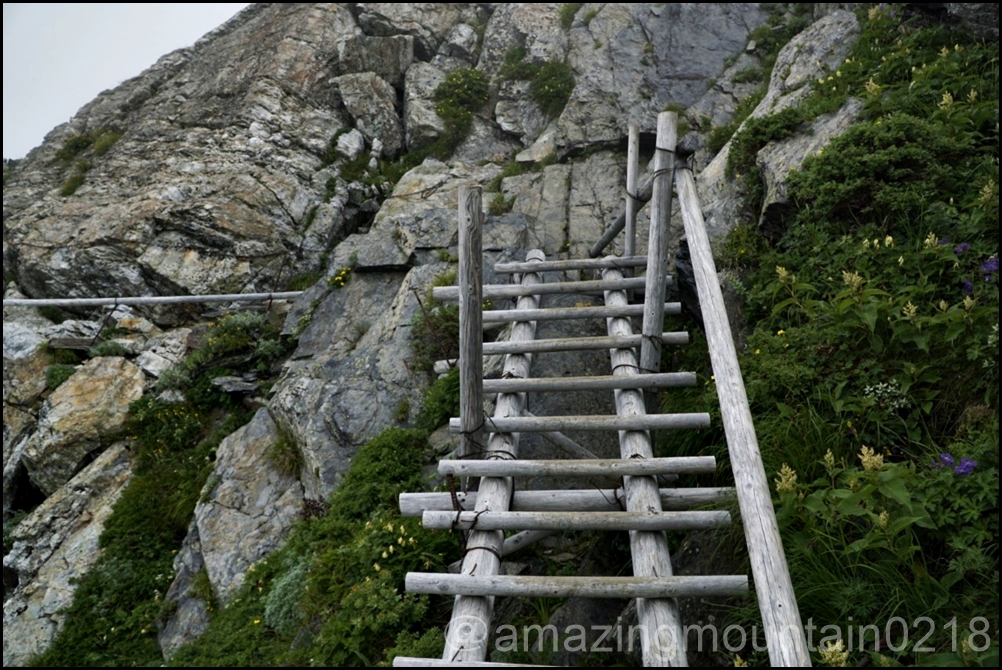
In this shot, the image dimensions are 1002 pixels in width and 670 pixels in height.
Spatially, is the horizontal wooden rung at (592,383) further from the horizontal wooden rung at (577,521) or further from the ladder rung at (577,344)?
the horizontal wooden rung at (577,521)

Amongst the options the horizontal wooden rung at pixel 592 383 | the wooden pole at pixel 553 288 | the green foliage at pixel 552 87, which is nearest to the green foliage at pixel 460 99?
the green foliage at pixel 552 87

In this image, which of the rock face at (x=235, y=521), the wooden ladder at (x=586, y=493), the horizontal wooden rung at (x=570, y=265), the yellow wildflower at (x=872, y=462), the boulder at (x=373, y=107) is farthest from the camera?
the boulder at (x=373, y=107)

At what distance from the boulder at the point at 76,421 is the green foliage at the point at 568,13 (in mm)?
12235

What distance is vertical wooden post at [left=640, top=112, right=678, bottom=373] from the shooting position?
4848 millimetres

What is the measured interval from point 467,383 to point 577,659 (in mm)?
1801

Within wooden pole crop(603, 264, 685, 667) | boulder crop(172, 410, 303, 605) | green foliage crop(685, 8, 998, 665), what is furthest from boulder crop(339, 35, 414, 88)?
wooden pole crop(603, 264, 685, 667)

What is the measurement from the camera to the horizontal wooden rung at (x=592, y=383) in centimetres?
463

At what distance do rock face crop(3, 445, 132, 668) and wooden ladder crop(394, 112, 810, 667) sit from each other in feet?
18.5

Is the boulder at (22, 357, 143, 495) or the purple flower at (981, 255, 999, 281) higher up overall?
the boulder at (22, 357, 143, 495)

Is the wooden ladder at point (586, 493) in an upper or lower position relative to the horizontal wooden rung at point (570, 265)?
lower

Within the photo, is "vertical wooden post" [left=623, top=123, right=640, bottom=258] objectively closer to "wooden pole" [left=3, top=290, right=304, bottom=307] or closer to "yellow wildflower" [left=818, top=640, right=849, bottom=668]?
"yellow wildflower" [left=818, top=640, right=849, bottom=668]

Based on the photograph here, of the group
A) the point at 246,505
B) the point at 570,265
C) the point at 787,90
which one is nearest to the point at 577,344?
the point at 570,265

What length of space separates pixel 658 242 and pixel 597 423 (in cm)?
176

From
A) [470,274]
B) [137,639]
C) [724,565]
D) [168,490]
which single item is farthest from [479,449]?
[168,490]
